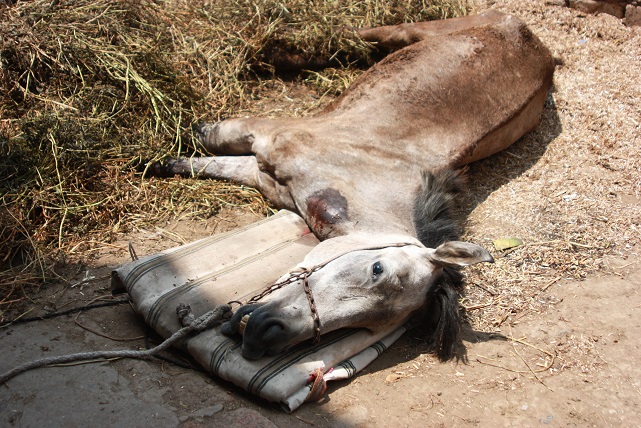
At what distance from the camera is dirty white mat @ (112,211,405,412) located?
2764mm

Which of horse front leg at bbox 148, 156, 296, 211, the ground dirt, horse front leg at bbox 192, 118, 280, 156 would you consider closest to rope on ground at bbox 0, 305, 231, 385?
the ground dirt

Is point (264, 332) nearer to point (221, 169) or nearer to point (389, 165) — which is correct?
point (389, 165)

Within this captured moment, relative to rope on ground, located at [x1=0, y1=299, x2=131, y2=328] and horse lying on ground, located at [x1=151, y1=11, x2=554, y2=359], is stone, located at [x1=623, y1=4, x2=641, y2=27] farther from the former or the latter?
rope on ground, located at [x1=0, y1=299, x2=131, y2=328]

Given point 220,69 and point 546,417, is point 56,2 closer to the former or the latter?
point 220,69

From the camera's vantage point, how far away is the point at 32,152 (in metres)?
3.87

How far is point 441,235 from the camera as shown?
12.1 ft

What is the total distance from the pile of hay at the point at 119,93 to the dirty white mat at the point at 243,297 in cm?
54

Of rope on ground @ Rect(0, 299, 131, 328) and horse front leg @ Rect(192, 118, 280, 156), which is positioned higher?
horse front leg @ Rect(192, 118, 280, 156)

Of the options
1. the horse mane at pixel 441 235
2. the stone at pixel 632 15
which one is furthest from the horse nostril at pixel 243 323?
the stone at pixel 632 15

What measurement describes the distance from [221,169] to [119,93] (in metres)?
0.86

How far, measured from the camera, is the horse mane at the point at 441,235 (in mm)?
3121

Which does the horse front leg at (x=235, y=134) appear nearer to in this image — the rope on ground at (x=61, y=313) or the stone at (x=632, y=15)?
the rope on ground at (x=61, y=313)

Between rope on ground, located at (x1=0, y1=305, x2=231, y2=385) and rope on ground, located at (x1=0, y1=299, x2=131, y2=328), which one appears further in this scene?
rope on ground, located at (x1=0, y1=299, x2=131, y2=328)

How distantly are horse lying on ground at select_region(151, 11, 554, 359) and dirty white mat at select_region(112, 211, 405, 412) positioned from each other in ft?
0.28
